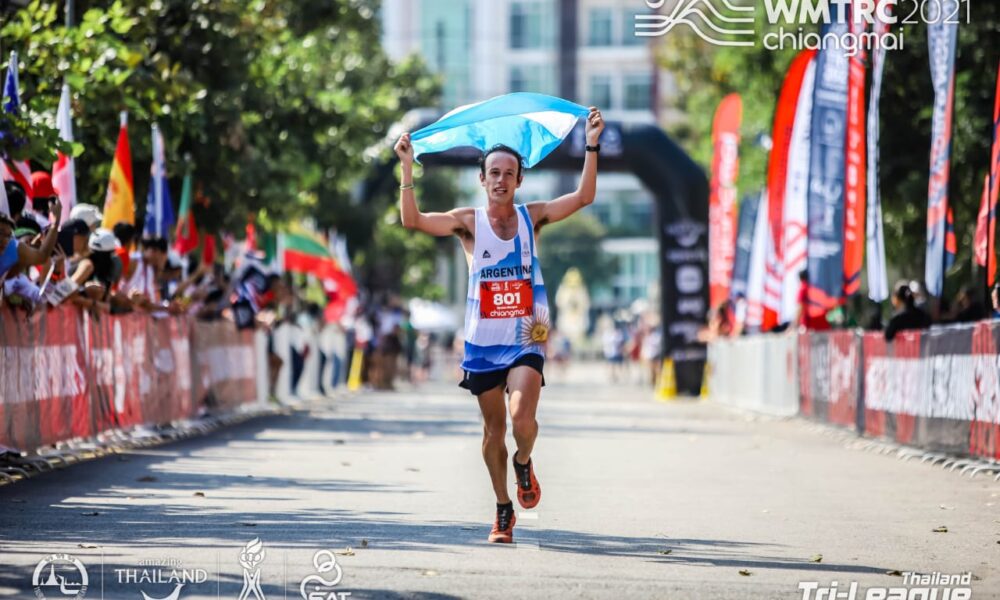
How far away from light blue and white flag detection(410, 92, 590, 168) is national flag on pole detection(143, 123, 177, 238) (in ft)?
38.4

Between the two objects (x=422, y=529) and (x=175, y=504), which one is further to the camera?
(x=175, y=504)

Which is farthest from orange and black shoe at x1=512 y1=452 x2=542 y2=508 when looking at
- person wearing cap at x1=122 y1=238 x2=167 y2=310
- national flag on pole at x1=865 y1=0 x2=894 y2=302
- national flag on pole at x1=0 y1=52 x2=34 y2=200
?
national flag on pole at x1=865 y1=0 x2=894 y2=302

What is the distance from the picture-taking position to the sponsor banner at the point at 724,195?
113 ft

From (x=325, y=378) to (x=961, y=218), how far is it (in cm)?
1512

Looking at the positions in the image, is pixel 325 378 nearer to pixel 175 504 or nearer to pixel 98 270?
pixel 98 270

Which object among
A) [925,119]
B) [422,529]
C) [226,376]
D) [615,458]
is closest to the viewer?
[422,529]

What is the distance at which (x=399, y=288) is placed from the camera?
5753 centimetres

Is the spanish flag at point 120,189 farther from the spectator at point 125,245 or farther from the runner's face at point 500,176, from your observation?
the runner's face at point 500,176

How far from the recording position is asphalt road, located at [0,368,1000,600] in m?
8.48

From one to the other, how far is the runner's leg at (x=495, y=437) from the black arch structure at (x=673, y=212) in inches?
1128

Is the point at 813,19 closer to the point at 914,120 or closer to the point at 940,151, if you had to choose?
the point at 914,120

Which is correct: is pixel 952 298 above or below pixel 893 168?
below

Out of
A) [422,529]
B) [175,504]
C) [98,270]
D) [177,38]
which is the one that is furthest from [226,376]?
[422,529]

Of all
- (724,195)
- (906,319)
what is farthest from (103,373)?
(724,195)
